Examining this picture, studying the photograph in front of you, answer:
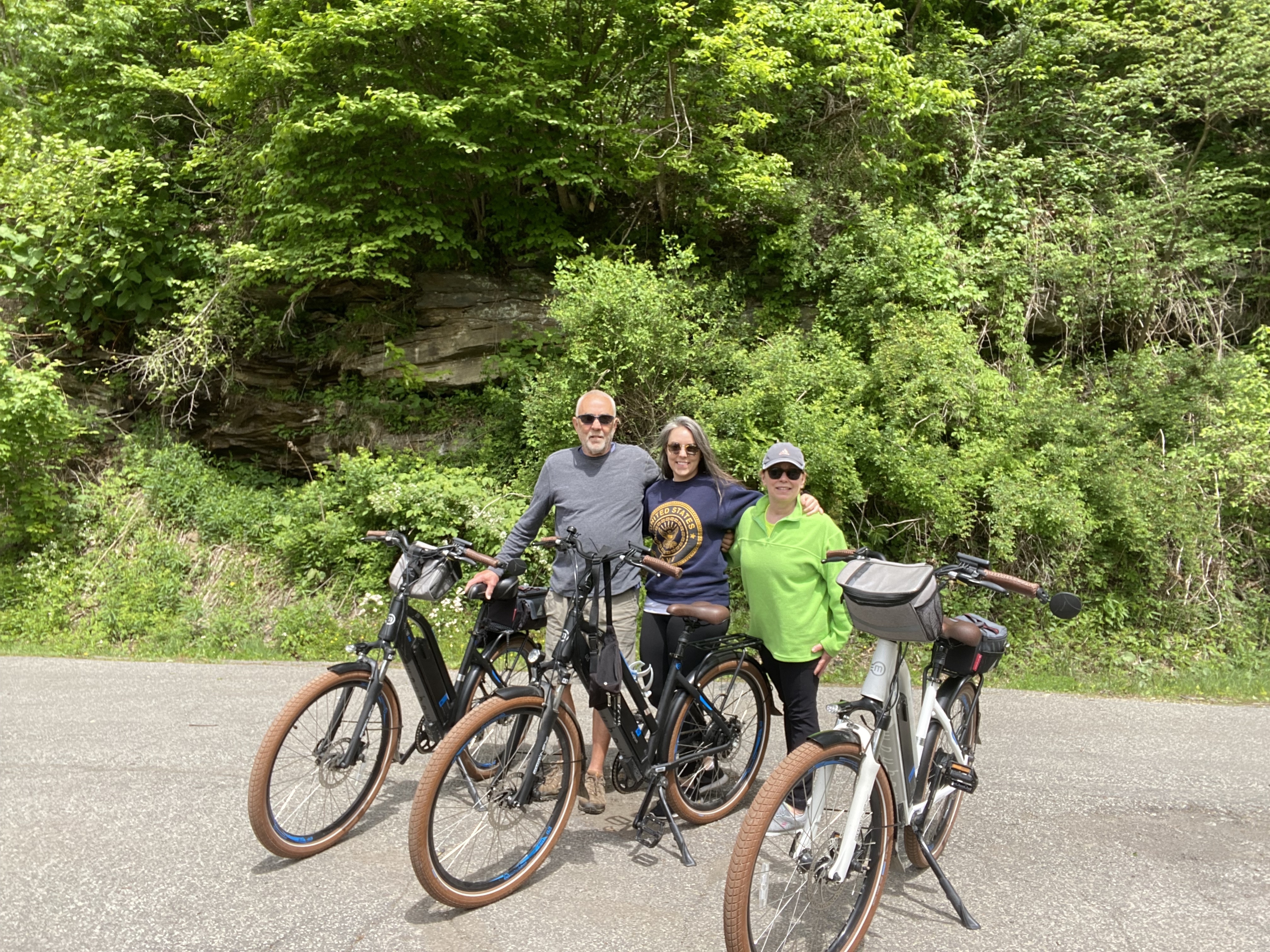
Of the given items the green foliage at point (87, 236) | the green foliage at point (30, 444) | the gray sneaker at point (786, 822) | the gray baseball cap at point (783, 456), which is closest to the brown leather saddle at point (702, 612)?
the gray baseball cap at point (783, 456)

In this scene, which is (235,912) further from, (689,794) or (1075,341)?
(1075,341)

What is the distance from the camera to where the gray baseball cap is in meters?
3.84

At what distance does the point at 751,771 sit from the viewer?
174 inches

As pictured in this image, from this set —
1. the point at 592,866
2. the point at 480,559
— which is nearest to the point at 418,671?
the point at 480,559

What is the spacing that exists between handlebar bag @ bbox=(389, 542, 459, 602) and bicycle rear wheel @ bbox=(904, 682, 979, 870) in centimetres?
225

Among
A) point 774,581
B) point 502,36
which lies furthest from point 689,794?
point 502,36

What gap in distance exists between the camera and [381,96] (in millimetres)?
8664

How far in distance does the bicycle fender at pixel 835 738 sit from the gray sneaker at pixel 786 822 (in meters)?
0.23

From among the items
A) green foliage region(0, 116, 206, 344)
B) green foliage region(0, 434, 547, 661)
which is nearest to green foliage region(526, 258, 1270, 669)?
green foliage region(0, 434, 547, 661)

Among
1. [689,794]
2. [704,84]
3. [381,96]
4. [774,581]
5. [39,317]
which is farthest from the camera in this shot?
[39,317]

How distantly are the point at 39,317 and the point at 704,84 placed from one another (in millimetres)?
9954

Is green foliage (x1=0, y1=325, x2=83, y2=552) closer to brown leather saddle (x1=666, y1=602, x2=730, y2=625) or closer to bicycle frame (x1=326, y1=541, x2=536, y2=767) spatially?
bicycle frame (x1=326, y1=541, x2=536, y2=767)

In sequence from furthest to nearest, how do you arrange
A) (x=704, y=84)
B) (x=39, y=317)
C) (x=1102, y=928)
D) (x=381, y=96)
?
(x=39, y=317) → (x=704, y=84) → (x=381, y=96) → (x=1102, y=928)

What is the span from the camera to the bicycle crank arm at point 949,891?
3.26 metres
